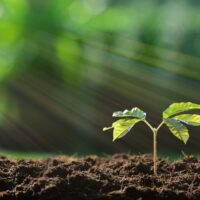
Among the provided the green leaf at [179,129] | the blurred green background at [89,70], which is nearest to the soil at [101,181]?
the green leaf at [179,129]

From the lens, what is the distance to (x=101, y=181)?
197cm

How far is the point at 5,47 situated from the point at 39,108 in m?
1.23

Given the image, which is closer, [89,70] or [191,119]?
[191,119]

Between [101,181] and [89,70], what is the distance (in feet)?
16.7

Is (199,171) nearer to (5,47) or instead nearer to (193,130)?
(193,130)

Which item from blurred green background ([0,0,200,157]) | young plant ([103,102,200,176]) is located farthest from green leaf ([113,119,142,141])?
blurred green background ([0,0,200,157])

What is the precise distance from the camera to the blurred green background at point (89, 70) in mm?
6344

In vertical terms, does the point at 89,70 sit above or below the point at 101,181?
above

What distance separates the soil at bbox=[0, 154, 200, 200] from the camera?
73.2 inches

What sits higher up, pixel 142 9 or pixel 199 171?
pixel 142 9

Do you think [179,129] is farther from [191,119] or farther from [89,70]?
[89,70]

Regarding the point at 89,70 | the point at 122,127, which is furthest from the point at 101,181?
the point at 89,70

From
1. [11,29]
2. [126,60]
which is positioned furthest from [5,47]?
[126,60]

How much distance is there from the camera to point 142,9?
310 inches
